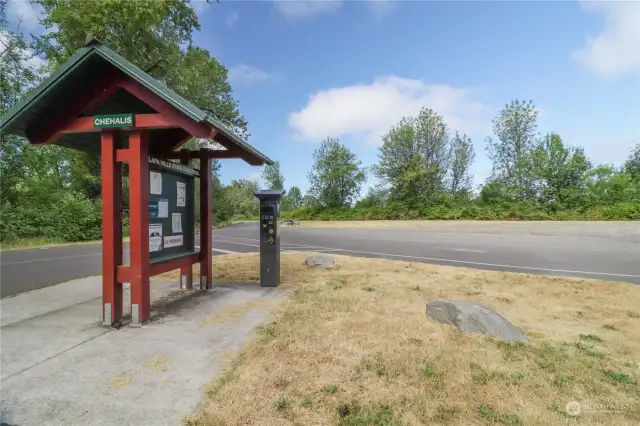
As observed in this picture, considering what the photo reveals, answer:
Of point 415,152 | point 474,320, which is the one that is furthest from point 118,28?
point 415,152

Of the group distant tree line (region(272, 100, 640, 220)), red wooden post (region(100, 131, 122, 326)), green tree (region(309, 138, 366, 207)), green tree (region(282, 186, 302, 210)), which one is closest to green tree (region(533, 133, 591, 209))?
distant tree line (region(272, 100, 640, 220))

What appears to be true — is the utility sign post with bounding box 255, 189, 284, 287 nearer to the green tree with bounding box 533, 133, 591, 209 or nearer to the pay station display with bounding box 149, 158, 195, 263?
the pay station display with bounding box 149, 158, 195, 263

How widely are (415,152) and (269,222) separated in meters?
39.5

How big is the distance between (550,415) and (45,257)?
14375 mm

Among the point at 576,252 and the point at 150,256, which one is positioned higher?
the point at 150,256

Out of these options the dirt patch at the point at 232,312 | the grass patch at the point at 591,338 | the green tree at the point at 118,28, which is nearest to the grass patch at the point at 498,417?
the grass patch at the point at 591,338

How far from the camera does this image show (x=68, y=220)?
60.2ft

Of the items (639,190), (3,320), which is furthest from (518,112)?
(3,320)

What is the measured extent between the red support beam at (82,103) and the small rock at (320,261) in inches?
227

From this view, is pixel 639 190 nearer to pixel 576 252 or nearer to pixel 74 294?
pixel 576 252

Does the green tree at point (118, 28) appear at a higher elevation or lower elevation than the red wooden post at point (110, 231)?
higher

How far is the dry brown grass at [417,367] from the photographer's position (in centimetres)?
252

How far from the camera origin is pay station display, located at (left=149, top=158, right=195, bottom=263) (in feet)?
16.0

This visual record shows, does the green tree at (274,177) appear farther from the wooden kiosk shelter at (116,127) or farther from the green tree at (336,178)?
the wooden kiosk shelter at (116,127)
